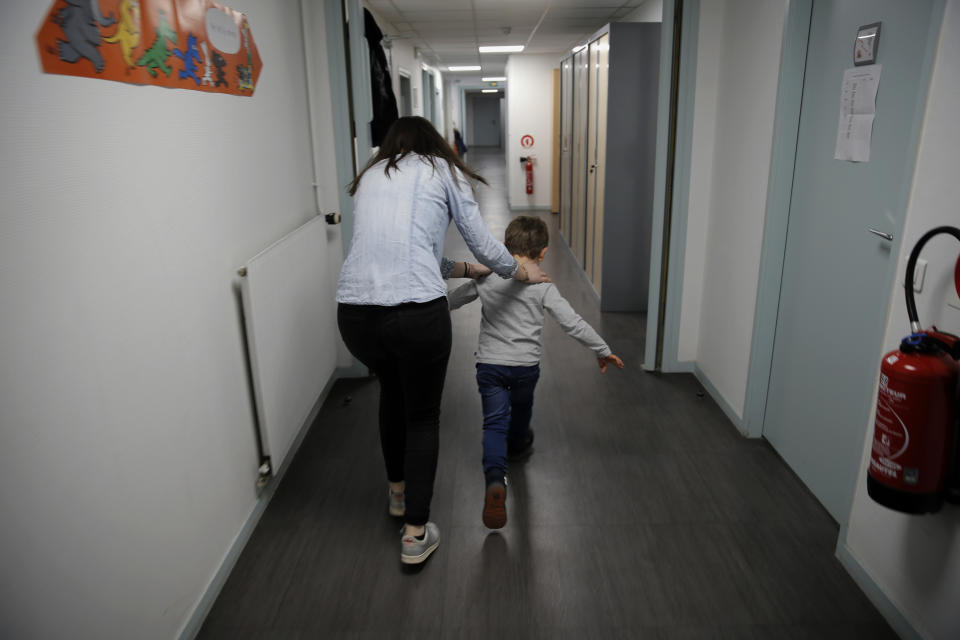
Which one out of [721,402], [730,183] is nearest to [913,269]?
[730,183]

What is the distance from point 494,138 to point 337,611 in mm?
24120

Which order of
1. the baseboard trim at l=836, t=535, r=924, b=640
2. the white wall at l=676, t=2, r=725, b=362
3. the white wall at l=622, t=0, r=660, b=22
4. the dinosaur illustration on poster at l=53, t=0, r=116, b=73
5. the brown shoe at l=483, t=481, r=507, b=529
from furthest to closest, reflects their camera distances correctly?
the white wall at l=622, t=0, r=660, b=22
the white wall at l=676, t=2, r=725, b=362
the brown shoe at l=483, t=481, r=507, b=529
the baseboard trim at l=836, t=535, r=924, b=640
the dinosaur illustration on poster at l=53, t=0, r=116, b=73

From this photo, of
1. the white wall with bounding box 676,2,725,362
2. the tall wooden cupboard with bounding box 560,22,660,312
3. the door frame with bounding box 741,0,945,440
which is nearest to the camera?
the door frame with bounding box 741,0,945,440

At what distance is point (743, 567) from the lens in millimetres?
2043

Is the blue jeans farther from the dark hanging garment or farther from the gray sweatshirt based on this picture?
the dark hanging garment

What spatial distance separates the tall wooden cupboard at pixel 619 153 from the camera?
14.1ft

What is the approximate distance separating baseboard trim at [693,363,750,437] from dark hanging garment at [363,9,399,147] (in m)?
Answer: 2.09

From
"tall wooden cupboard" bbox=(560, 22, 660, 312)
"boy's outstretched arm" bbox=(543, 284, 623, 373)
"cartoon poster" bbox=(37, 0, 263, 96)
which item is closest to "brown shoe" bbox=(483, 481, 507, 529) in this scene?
"boy's outstretched arm" bbox=(543, 284, 623, 373)

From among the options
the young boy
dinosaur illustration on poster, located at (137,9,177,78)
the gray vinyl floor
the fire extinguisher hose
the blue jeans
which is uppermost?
dinosaur illustration on poster, located at (137,9,177,78)

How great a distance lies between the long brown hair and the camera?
1.99 meters

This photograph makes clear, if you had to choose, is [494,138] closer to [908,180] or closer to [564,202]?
[564,202]

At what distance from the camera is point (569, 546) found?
7.12ft

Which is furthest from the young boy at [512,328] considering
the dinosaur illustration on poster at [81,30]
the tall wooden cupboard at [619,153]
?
the tall wooden cupboard at [619,153]

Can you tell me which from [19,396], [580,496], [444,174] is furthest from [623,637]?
[19,396]
